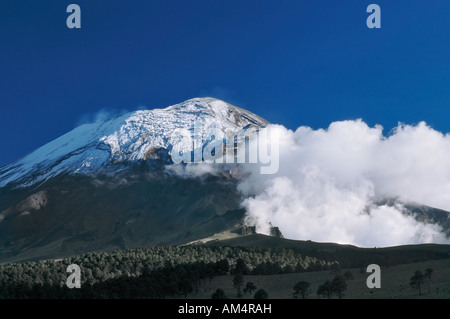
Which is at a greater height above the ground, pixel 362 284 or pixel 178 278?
pixel 178 278

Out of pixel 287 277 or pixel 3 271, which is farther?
pixel 3 271

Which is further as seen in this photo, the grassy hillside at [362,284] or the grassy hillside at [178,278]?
the grassy hillside at [178,278]

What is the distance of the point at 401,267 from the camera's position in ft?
530

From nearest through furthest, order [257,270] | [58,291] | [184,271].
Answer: [58,291] < [184,271] < [257,270]

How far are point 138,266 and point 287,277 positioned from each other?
178 ft

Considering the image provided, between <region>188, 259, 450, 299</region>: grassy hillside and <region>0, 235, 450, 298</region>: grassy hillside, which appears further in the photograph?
<region>0, 235, 450, 298</region>: grassy hillside

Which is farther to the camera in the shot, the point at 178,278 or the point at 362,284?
the point at 178,278
